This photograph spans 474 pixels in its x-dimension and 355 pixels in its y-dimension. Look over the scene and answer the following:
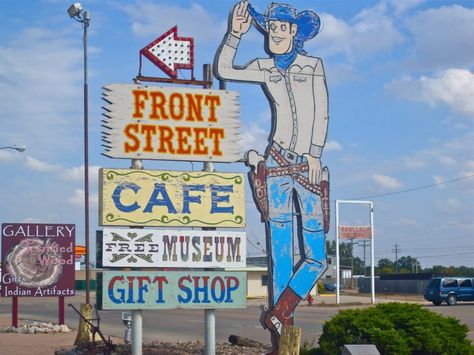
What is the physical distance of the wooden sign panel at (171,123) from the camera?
13.9 metres

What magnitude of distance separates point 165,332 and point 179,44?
13254 mm

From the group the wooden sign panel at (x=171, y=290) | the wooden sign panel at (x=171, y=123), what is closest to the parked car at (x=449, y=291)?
the wooden sign panel at (x=171, y=290)

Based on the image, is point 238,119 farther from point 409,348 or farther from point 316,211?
point 409,348

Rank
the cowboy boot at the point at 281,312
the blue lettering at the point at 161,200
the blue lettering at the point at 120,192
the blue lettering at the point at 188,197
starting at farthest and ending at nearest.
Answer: the cowboy boot at the point at 281,312 → the blue lettering at the point at 188,197 → the blue lettering at the point at 161,200 → the blue lettering at the point at 120,192

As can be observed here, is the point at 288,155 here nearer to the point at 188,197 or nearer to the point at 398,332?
the point at 188,197

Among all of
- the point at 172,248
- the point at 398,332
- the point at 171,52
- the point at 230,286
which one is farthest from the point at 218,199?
the point at 398,332

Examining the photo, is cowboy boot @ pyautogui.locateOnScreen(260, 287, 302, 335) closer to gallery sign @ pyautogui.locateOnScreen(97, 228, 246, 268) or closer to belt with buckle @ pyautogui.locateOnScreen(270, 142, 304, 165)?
gallery sign @ pyautogui.locateOnScreen(97, 228, 246, 268)

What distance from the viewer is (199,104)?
14.4 m

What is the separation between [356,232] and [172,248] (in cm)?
3333

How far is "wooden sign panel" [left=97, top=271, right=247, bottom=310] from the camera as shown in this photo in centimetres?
1348

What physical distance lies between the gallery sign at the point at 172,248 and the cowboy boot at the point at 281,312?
1.37 meters

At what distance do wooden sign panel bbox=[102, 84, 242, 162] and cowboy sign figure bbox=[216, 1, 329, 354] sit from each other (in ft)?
2.47

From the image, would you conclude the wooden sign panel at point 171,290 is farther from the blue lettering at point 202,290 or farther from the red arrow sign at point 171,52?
the red arrow sign at point 171,52

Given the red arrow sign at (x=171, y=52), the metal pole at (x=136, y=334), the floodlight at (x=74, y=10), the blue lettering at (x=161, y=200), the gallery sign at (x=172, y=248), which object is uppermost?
the floodlight at (x=74, y=10)
